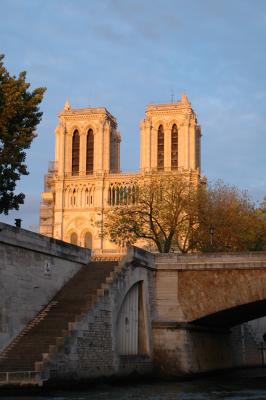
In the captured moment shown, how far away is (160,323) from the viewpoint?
4400cm

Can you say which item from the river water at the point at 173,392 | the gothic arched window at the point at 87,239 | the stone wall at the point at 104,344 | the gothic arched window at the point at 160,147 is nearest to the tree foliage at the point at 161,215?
the stone wall at the point at 104,344

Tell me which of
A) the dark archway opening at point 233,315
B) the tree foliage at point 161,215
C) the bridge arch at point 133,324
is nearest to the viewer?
the bridge arch at point 133,324

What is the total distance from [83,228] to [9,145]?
8406 cm

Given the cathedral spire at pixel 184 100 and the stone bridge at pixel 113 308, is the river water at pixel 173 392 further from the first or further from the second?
the cathedral spire at pixel 184 100

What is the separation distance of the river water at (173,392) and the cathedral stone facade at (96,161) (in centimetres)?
7386

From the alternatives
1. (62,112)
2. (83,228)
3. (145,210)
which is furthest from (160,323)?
(62,112)

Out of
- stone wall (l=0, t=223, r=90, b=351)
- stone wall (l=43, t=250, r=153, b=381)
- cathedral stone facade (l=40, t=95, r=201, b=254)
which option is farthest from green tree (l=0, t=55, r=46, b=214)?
cathedral stone facade (l=40, t=95, r=201, b=254)

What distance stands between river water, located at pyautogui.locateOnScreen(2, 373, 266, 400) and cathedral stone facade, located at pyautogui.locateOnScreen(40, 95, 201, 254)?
2908 inches

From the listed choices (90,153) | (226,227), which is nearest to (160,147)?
(90,153)

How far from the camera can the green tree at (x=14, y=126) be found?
34656 mm

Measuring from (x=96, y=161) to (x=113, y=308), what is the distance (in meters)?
83.9

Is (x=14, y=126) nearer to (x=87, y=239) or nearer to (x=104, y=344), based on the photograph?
(x=104, y=344)

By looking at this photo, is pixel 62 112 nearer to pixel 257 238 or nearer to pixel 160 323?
pixel 257 238

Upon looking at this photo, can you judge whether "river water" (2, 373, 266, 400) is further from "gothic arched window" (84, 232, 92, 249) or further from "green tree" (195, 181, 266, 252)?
"gothic arched window" (84, 232, 92, 249)
